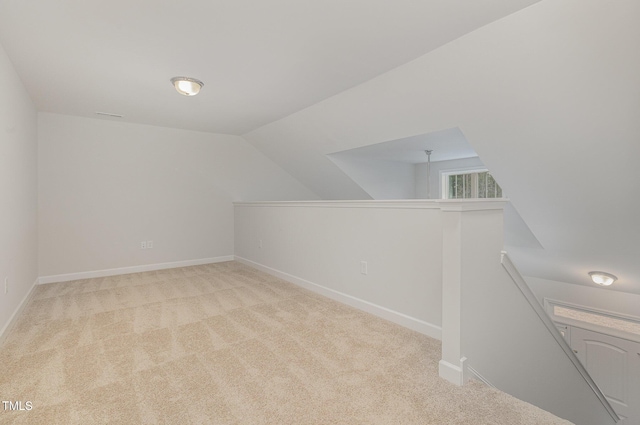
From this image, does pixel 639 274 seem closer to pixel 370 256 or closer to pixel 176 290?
pixel 370 256

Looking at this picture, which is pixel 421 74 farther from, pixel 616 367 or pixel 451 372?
pixel 616 367

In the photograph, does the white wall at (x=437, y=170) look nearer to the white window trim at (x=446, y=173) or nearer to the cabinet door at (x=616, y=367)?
the white window trim at (x=446, y=173)

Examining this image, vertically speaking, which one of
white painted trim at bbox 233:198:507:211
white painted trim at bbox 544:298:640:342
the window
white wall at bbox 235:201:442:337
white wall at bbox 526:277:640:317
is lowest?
white painted trim at bbox 544:298:640:342

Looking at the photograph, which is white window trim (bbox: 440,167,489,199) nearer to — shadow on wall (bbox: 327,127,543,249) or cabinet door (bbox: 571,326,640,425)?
shadow on wall (bbox: 327,127,543,249)

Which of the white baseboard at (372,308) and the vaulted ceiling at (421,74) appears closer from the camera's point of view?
the vaulted ceiling at (421,74)

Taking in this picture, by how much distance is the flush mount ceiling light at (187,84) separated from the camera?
9.90ft

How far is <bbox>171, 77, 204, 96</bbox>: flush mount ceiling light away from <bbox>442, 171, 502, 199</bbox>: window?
4403 millimetres

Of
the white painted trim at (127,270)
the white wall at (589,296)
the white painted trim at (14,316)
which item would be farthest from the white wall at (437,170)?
the white painted trim at (14,316)

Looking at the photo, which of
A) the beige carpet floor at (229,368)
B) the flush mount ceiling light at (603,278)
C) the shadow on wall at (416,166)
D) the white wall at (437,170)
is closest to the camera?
the beige carpet floor at (229,368)

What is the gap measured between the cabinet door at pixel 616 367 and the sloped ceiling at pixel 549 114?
964 millimetres

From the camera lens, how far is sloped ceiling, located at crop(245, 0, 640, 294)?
1936 mm

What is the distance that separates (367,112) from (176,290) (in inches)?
122

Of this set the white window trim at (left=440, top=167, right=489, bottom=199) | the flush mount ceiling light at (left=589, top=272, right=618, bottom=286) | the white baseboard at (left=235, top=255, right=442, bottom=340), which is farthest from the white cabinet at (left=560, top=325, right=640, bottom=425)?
the white baseboard at (left=235, top=255, right=442, bottom=340)

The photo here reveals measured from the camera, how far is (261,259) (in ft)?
15.7
